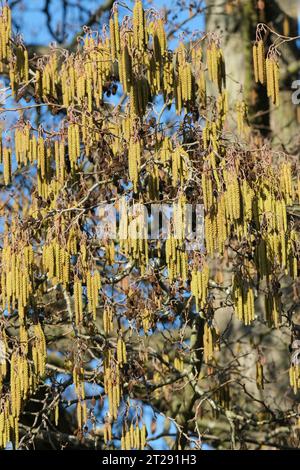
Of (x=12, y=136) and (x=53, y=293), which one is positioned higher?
(x=12, y=136)

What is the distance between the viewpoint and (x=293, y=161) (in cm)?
838

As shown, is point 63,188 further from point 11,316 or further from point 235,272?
point 235,272

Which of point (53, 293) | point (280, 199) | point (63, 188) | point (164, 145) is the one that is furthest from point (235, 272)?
point (53, 293)

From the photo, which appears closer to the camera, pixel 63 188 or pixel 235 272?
pixel 235 272

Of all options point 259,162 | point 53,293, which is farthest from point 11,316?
point 259,162

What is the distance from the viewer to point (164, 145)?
7.30 metres

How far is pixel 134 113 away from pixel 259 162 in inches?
35.6

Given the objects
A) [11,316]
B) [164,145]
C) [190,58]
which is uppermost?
[190,58]

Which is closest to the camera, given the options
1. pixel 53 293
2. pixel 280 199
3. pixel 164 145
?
pixel 280 199

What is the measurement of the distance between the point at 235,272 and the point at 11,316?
1749 millimetres

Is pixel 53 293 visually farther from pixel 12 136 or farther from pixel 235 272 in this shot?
pixel 235 272
